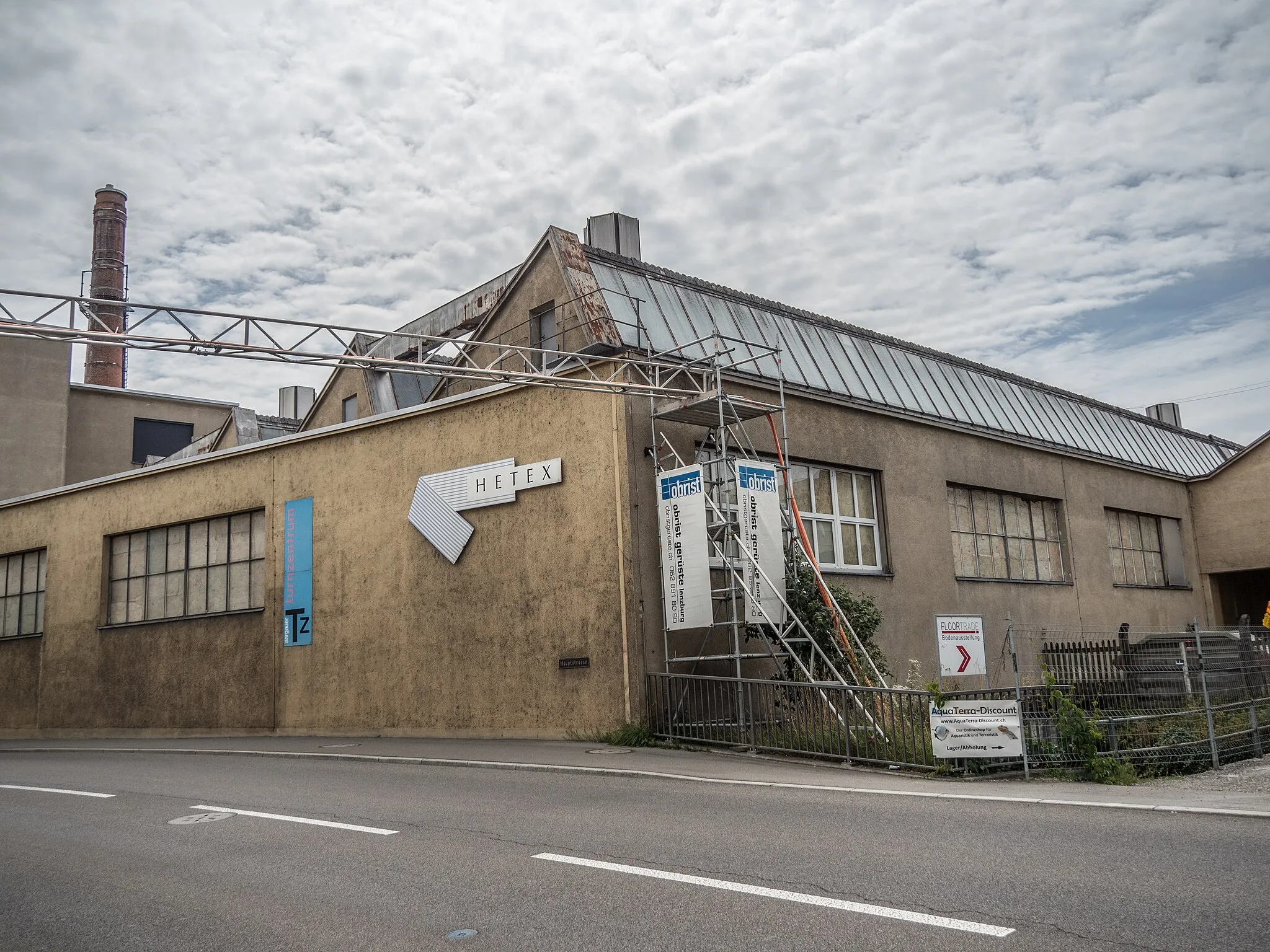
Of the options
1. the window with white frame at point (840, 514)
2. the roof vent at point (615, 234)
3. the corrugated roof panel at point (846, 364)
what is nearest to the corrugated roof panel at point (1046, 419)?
the corrugated roof panel at point (846, 364)

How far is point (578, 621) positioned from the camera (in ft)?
54.1

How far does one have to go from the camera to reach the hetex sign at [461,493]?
17344mm

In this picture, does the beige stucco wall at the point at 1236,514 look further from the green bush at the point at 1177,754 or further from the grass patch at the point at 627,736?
Answer: the grass patch at the point at 627,736

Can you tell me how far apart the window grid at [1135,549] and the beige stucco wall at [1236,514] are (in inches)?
76.3

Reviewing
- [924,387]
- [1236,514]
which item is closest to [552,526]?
[924,387]

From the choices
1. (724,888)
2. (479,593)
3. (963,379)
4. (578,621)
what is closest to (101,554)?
(479,593)

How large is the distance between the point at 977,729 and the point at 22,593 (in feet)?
78.2

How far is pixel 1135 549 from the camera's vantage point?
27844 mm

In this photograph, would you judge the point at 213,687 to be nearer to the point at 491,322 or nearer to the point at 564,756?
the point at 491,322

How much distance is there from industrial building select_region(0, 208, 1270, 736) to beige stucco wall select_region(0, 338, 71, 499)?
29.2 feet

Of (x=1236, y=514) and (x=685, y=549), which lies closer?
(x=685, y=549)

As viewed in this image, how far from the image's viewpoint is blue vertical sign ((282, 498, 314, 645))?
20.3 meters

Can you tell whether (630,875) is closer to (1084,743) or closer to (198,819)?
(198,819)

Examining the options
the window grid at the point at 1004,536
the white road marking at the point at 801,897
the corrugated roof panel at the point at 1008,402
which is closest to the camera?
the white road marking at the point at 801,897
